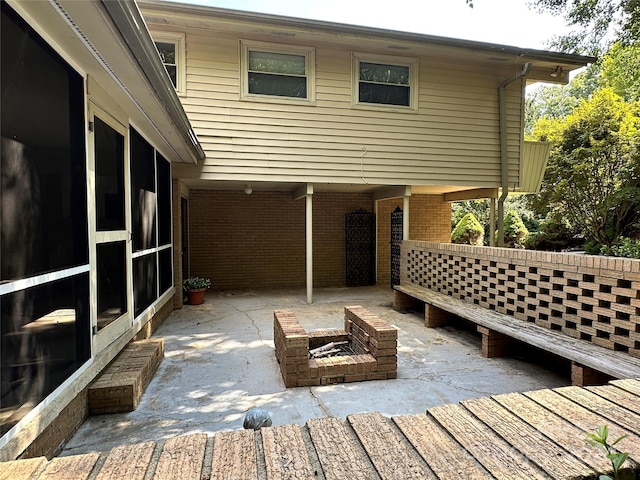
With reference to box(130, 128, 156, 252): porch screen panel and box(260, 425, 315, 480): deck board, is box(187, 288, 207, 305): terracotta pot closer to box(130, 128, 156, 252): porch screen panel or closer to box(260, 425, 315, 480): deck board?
box(130, 128, 156, 252): porch screen panel

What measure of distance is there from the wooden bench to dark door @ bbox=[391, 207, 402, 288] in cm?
301

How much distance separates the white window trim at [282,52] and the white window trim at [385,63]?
815 mm

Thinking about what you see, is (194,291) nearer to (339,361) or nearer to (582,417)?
(339,361)

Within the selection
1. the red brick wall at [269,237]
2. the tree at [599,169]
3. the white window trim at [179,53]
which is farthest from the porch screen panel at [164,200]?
the tree at [599,169]

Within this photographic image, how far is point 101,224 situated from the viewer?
10.4ft

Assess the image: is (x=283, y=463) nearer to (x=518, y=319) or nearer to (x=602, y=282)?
(x=602, y=282)

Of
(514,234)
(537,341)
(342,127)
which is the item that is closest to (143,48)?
(537,341)

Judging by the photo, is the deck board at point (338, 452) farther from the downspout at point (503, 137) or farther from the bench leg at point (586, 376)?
the downspout at point (503, 137)

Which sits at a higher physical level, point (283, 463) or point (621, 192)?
point (621, 192)

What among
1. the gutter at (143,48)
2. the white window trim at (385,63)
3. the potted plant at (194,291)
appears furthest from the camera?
the potted plant at (194,291)

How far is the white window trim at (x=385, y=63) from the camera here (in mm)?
7023

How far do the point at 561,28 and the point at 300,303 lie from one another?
1030 cm

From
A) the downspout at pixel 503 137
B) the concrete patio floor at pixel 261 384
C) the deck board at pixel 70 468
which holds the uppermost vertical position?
the downspout at pixel 503 137

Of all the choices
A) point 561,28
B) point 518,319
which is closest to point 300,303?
point 518,319
